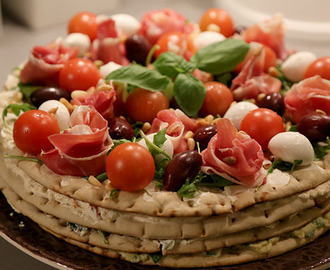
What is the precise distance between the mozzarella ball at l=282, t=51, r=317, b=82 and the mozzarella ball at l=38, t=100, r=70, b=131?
1.03 metres

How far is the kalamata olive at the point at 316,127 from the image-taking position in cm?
230

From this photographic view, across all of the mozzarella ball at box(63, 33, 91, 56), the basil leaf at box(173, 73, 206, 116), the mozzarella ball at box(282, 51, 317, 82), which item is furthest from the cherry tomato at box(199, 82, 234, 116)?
the mozzarella ball at box(63, 33, 91, 56)

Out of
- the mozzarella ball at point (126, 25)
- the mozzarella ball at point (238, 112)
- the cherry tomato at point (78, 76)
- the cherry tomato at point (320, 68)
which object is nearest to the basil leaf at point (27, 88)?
the cherry tomato at point (78, 76)

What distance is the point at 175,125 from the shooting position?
7.65 ft

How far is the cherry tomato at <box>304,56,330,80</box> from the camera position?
2.68m

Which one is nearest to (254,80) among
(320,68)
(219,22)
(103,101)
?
(320,68)

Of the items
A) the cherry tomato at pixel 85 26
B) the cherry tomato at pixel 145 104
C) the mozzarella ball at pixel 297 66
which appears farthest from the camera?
the cherry tomato at pixel 85 26

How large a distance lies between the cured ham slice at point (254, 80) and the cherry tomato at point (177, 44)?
28cm

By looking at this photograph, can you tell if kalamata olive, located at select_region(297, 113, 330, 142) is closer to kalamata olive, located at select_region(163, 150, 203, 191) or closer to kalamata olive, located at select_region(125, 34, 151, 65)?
kalamata olive, located at select_region(163, 150, 203, 191)

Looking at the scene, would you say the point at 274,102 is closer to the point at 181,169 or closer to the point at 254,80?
the point at 254,80

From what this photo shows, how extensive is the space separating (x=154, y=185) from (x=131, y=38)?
99cm

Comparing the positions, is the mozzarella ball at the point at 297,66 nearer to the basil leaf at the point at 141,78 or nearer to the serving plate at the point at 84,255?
the basil leaf at the point at 141,78

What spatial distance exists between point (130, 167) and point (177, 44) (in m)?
1.07

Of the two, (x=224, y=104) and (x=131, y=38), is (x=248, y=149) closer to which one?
(x=224, y=104)
